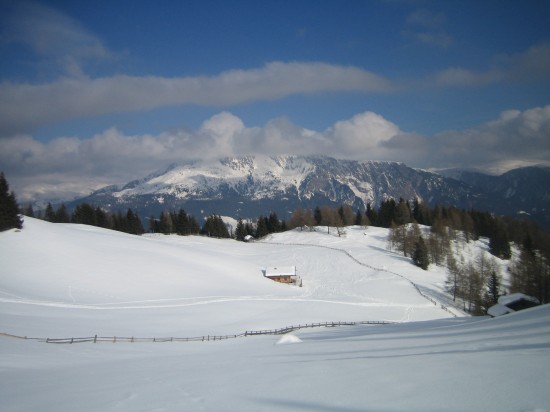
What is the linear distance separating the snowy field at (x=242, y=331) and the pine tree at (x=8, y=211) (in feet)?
6.39

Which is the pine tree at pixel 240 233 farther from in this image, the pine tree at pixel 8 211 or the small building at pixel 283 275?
the pine tree at pixel 8 211

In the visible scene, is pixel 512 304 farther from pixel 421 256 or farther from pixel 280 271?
pixel 421 256

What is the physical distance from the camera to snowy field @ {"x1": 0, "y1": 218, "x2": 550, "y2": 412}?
893cm

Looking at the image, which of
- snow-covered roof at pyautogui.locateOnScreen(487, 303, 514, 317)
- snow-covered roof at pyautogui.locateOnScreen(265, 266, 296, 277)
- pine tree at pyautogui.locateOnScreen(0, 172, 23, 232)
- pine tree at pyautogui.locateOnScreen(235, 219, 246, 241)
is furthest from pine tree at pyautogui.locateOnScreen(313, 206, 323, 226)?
snow-covered roof at pyautogui.locateOnScreen(487, 303, 514, 317)

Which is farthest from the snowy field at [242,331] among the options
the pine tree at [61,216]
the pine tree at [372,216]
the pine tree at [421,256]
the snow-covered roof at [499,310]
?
the pine tree at [61,216]

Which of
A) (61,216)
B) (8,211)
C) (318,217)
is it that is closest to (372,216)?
(318,217)

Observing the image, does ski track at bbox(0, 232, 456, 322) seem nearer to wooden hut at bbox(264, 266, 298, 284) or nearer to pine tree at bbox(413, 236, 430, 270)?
wooden hut at bbox(264, 266, 298, 284)

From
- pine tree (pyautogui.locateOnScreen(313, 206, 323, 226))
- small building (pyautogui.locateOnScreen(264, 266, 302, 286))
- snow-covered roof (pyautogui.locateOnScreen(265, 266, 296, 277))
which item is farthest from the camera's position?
pine tree (pyautogui.locateOnScreen(313, 206, 323, 226))

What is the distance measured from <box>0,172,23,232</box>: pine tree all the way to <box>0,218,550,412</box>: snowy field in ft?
6.39

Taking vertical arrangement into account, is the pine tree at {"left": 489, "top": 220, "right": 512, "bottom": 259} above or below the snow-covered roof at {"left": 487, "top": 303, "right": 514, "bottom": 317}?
above

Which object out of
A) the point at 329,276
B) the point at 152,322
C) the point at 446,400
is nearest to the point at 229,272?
the point at 329,276

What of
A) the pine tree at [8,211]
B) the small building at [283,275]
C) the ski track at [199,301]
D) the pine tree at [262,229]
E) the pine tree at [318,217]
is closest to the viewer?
the ski track at [199,301]

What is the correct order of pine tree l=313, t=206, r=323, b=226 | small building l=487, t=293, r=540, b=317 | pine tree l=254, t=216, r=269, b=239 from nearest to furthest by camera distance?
small building l=487, t=293, r=540, b=317 → pine tree l=313, t=206, r=323, b=226 → pine tree l=254, t=216, r=269, b=239

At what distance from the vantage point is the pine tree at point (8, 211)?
6252cm
